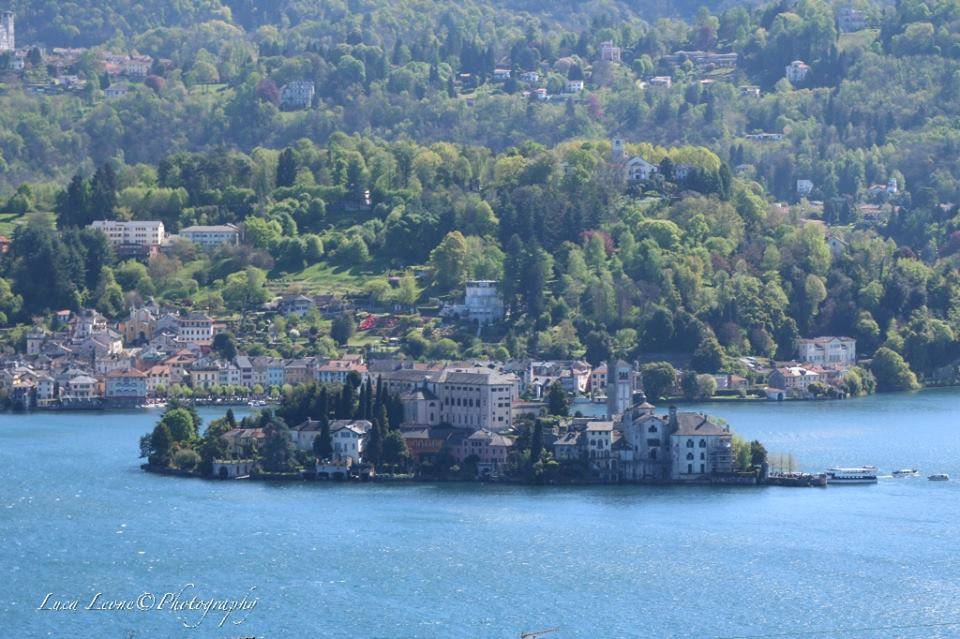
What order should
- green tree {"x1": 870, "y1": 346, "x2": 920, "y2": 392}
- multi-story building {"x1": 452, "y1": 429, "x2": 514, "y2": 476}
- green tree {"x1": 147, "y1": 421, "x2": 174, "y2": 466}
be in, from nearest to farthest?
multi-story building {"x1": 452, "y1": 429, "x2": 514, "y2": 476}, green tree {"x1": 147, "y1": 421, "x2": 174, "y2": 466}, green tree {"x1": 870, "y1": 346, "x2": 920, "y2": 392}

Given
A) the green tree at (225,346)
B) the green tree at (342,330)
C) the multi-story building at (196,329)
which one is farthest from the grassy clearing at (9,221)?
the green tree at (342,330)

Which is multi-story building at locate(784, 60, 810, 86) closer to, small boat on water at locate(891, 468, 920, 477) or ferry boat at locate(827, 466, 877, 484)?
small boat on water at locate(891, 468, 920, 477)

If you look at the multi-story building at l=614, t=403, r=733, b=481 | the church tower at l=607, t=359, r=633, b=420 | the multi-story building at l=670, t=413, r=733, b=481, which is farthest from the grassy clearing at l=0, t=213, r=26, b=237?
the multi-story building at l=670, t=413, r=733, b=481

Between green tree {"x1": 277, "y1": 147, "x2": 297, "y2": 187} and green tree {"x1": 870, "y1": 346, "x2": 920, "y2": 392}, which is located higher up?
green tree {"x1": 277, "y1": 147, "x2": 297, "y2": 187}

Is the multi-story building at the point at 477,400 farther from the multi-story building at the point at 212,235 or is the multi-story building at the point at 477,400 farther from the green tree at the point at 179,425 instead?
the multi-story building at the point at 212,235

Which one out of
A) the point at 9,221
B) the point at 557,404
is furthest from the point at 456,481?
the point at 9,221

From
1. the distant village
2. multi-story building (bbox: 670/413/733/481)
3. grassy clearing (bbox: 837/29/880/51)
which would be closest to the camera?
multi-story building (bbox: 670/413/733/481)

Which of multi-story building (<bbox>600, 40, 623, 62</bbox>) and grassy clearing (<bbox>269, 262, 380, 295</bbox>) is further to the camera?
multi-story building (<bbox>600, 40, 623, 62</bbox>)

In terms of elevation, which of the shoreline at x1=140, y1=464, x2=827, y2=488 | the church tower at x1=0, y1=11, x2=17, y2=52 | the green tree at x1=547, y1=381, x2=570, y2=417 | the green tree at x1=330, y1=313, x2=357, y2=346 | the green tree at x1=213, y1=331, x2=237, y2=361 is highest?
the church tower at x1=0, y1=11, x2=17, y2=52
